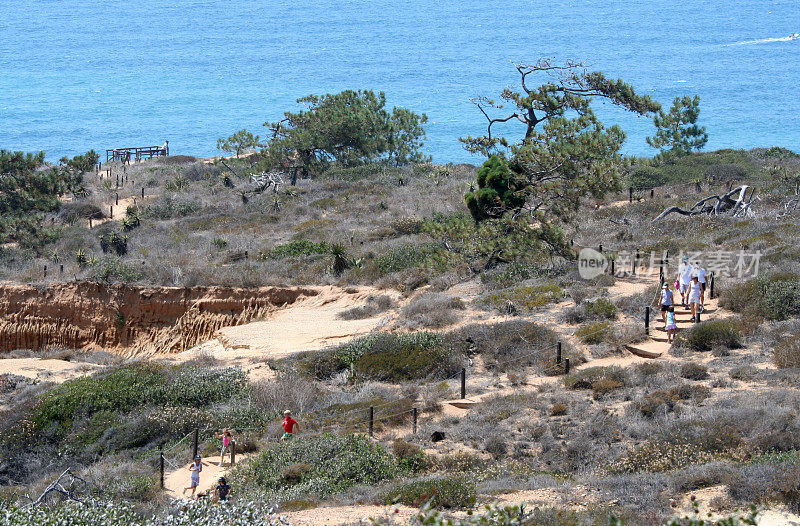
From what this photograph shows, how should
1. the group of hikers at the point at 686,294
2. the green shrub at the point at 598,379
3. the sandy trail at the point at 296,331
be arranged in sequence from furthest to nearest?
1. the sandy trail at the point at 296,331
2. the group of hikers at the point at 686,294
3. the green shrub at the point at 598,379

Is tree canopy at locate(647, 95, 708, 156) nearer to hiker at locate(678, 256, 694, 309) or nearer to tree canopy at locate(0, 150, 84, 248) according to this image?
hiker at locate(678, 256, 694, 309)

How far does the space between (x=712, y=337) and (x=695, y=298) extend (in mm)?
1167

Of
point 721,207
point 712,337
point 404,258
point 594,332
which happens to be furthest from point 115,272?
point 721,207

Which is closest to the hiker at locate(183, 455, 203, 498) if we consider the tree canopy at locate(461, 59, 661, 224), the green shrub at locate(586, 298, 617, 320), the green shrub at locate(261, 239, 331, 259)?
the green shrub at locate(586, 298, 617, 320)

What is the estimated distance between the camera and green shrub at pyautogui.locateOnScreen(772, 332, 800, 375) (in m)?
14.9

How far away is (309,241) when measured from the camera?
28.7 metres

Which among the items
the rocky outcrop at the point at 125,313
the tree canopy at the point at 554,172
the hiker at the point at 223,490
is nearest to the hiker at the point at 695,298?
the tree canopy at the point at 554,172

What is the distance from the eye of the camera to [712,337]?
16672mm

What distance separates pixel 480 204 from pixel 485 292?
3943 mm

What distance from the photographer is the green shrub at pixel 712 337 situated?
16594 mm

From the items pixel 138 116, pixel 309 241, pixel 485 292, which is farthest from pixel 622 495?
pixel 138 116

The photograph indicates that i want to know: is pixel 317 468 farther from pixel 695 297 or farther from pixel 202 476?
pixel 695 297

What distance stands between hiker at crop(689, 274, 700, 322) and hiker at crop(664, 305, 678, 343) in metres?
0.64

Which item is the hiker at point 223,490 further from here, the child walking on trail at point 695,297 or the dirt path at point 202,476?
the child walking on trail at point 695,297
